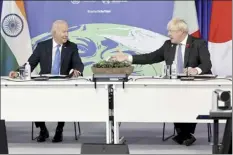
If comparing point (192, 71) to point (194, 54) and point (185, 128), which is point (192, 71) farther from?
point (185, 128)

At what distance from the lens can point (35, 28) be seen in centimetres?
757

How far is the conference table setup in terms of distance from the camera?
504 centimetres

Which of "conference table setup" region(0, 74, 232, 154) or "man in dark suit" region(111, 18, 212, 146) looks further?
"man in dark suit" region(111, 18, 212, 146)

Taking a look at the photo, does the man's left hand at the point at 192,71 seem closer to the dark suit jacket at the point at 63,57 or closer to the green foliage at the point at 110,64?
the green foliage at the point at 110,64

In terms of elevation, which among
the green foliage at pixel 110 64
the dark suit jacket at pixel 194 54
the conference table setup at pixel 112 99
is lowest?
the conference table setup at pixel 112 99

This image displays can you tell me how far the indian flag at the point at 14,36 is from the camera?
297 inches

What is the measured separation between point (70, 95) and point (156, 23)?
2.70 m

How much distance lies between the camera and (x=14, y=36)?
7.57m

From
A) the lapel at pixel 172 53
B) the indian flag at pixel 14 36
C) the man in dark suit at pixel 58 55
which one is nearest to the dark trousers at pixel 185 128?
the lapel at pixel 172 53

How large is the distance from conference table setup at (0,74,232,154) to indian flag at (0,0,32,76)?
95.9 inches

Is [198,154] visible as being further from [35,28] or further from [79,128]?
[35,28]

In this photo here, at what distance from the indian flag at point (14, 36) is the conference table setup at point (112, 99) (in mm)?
2435

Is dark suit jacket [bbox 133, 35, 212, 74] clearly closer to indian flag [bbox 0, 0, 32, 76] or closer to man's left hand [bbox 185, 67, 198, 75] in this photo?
man's left hand [bbox 185, 67, 198, 75]

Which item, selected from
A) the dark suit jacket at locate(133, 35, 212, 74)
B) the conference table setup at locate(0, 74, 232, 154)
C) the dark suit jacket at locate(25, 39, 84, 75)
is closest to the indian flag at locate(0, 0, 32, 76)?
the dark suit jacket at locate(25, 39, 84, 75)
